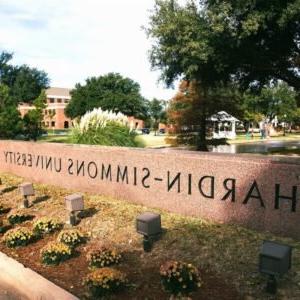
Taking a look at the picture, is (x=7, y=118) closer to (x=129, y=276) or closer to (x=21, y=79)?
(x=129, y=276)

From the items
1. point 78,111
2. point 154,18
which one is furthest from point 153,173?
point 78,111

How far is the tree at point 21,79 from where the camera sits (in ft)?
243

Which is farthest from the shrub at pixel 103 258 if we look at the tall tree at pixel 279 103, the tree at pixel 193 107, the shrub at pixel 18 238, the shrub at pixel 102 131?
the tall tree at pixel 279 103

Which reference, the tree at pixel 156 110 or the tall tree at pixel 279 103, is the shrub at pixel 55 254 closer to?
the tall tree at pixel 279 103

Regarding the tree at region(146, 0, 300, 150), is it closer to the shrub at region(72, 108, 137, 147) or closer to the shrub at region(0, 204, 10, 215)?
the shrub at region(72, 108, 137, 147)

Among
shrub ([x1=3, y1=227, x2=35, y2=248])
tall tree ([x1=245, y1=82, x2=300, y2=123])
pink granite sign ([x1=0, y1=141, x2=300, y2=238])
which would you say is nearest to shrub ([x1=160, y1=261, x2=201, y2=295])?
pink granite sign ([x1=0, y1=141, x2=300, y2=238])

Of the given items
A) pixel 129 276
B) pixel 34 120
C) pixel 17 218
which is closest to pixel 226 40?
pixel 17 218

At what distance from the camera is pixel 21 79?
75.6 m

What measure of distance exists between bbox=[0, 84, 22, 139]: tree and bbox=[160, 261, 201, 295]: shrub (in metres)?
19.1

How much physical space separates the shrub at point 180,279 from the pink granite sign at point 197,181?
207 centimetres

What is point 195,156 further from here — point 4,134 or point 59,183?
Result: point 4,134

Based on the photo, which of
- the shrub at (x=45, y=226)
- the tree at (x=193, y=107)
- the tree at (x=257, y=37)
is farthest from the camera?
the tree at (x=193, y=107)

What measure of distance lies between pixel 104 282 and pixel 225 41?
1439 centimetres

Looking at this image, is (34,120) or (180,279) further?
(34,120)
